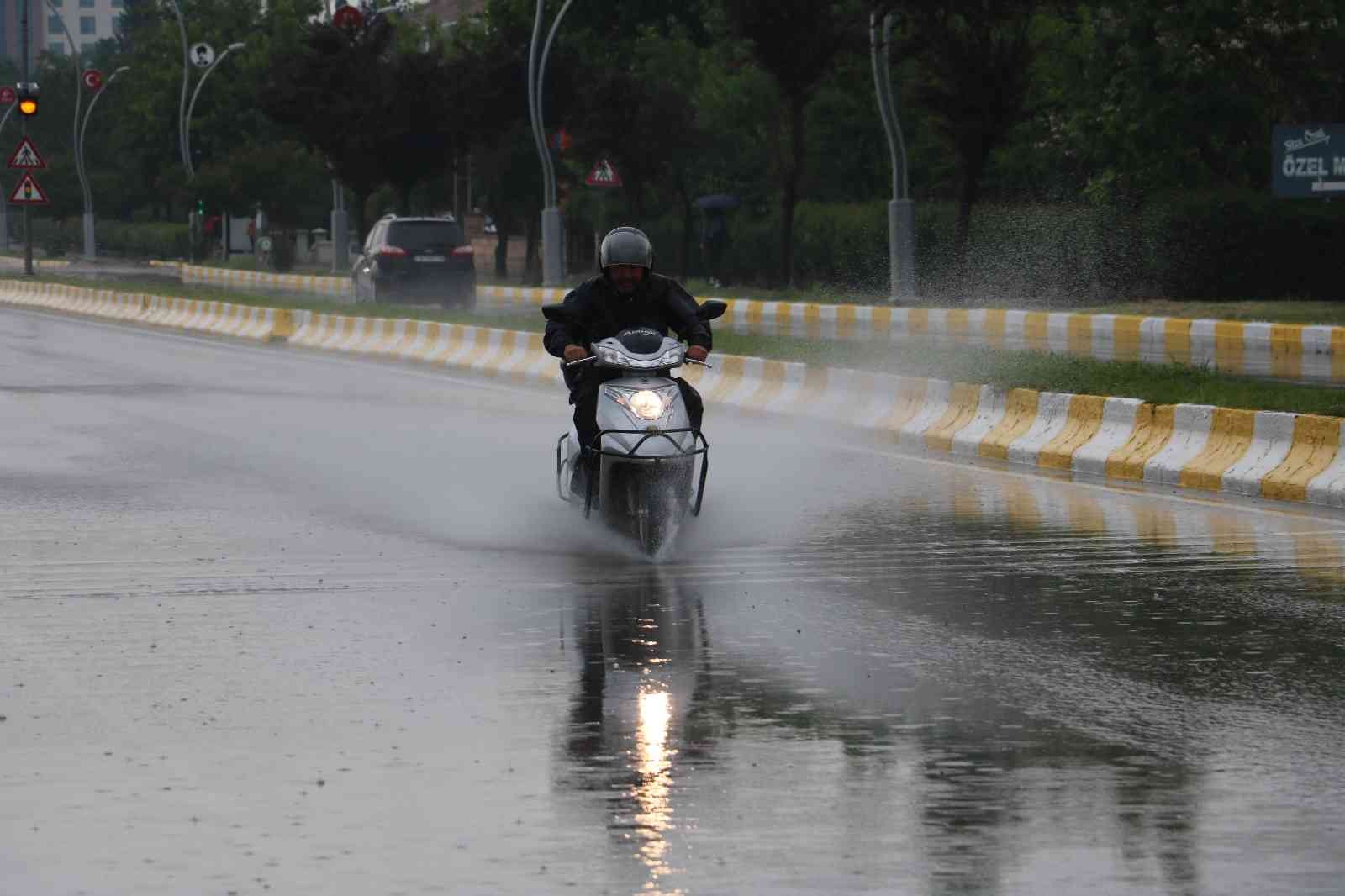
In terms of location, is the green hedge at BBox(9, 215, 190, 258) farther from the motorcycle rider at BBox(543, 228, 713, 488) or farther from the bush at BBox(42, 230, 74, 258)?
the motorcycle rider at BBox(543, 228, 713, 488)

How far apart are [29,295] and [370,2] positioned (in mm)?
28913

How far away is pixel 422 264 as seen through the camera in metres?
47.2

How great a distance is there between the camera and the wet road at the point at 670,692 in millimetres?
6207

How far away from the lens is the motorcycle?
12.3m

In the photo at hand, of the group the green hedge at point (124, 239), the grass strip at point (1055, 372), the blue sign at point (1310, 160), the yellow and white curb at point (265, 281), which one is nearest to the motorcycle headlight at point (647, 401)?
the grass strip at point (1055, 372)

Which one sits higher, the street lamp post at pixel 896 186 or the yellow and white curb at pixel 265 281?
the street lamp post at pixel 896 186

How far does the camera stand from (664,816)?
21.7ft

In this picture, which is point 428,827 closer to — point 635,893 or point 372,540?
point 635,893

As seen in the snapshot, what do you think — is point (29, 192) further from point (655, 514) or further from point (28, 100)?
point (655, 514)

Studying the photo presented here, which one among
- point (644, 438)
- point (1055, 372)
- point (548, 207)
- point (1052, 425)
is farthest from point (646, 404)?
point (548, 207)

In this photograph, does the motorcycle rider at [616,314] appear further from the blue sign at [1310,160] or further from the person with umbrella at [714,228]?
the person with umbrella at [714,228]

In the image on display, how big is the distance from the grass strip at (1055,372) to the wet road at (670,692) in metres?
2.67

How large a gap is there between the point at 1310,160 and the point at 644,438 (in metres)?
27.7

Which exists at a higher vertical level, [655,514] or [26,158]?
[26,158]
